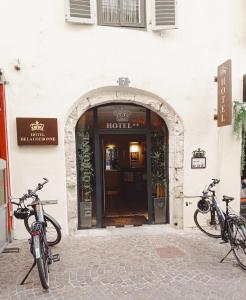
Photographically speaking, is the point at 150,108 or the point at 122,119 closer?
the point at 150,108

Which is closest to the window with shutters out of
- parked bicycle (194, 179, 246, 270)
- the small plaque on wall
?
the small plaque on wall

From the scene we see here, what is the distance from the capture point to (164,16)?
5.57 metres

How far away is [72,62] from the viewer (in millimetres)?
5359

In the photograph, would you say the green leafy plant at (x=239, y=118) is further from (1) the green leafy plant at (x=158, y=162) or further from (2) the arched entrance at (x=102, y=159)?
(1) the green leafy plant at (x=158, y=162)

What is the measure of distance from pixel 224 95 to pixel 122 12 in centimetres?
288

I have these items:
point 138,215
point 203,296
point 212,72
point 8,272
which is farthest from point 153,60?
point 8,272

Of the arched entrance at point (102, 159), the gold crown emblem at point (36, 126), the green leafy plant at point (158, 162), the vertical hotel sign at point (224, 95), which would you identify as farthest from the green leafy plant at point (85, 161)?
the vertical hotel sign at point (224, 95)

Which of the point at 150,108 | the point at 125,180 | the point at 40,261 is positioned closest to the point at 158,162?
the point at 150,108

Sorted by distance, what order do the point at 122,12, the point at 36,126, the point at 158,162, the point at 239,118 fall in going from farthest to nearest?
the point at 158,162 < the point at 239,118 < the point at 122,12 < the point at 36,126

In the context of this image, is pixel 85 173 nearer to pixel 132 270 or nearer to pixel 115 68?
pixel 115 68

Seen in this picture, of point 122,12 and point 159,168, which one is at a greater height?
point 122,12

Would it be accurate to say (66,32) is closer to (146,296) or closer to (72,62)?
(72,62)

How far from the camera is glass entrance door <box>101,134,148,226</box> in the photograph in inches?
275

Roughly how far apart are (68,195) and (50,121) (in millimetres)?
1662
